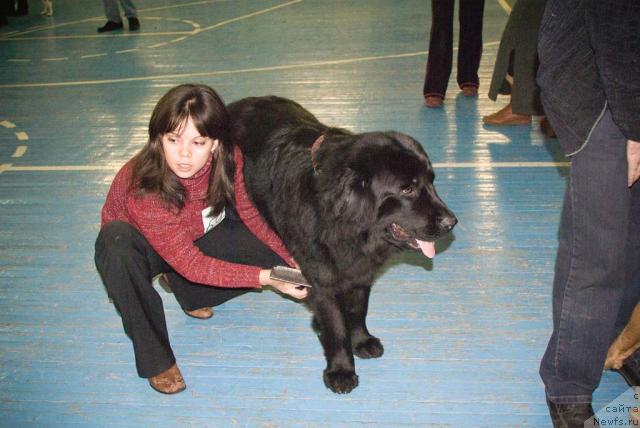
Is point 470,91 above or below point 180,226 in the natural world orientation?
below

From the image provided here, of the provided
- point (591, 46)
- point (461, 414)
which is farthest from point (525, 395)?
point (591, 46)

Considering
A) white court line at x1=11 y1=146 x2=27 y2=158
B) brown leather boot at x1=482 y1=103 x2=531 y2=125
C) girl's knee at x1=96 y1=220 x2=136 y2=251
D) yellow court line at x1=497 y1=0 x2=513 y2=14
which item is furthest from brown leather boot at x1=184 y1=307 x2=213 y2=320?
yellow court line at x1=497 y1=0 x2=513 y2=14

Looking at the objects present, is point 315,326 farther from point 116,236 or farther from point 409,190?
point 116,236

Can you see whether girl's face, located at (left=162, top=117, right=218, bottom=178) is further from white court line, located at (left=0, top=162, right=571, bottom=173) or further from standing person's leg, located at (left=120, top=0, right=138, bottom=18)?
standing person's leg, located at (left=120, top=0, right=138, bottom=18)

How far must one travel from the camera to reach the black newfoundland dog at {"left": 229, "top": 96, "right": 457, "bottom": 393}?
7.39 ft

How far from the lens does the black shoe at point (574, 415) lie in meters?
2.10

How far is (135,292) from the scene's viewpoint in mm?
2334

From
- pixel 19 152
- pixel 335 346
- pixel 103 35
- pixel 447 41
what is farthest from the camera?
pixel 103 35

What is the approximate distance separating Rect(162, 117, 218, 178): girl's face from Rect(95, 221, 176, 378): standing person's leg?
13.0 inches

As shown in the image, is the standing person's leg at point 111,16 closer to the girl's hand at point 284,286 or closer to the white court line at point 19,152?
the white court line at point 19,152

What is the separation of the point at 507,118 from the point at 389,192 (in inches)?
123

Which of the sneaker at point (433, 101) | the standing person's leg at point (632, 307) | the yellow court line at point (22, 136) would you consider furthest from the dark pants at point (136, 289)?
the sneaker at point (433, 101)

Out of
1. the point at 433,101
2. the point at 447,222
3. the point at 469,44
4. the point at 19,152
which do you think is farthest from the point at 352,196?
the point at 469,44

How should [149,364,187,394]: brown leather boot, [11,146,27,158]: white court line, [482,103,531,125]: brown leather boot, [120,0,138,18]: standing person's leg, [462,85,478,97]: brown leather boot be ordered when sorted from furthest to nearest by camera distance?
1. [120,0,138,18]: standing person's leg
2. [462,85,478,97]: brown leather boot
3. [482,103,531,125]: brown leather boot
4. [11,146,27,158]: white court line
5. [149,364,187,394]: brown leather boot
